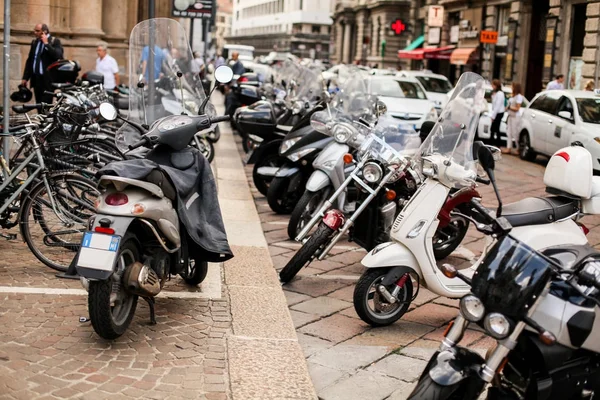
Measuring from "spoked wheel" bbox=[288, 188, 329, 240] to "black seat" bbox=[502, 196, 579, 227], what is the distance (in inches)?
109

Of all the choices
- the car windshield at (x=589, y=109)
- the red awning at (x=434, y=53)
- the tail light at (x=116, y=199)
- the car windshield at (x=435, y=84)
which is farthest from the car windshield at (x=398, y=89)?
the red awning at (x=434, y=53)

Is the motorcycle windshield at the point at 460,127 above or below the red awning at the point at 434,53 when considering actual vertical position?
below

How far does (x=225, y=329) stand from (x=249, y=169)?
25.7 feet

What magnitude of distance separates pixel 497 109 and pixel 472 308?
17.1 meters

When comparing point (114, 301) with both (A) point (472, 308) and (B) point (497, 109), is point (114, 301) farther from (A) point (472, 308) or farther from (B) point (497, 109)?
(B) point (497, 109)

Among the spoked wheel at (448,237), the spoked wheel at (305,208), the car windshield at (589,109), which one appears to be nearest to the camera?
the spoked wheel at (448,237)

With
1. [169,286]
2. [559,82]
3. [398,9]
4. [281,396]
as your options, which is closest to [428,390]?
[281,396]

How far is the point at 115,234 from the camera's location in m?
4.86

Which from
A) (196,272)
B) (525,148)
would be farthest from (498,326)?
(525,148)

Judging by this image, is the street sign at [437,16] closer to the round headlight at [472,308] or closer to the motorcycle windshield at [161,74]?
the motorcycle windshield at [161,74]

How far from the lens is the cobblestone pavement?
4.79 m

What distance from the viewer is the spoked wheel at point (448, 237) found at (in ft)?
24.5

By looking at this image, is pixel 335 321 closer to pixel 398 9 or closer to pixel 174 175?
pixel 174 175

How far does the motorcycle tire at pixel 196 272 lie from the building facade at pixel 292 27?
89.7 m
